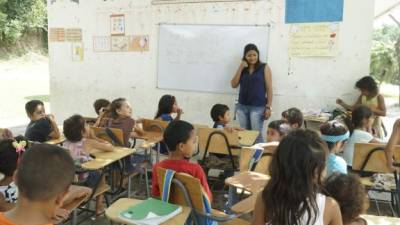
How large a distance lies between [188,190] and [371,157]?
1.72 metres

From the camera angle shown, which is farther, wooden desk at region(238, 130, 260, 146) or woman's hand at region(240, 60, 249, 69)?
woman's hand at region(240, 60, 249, 69)

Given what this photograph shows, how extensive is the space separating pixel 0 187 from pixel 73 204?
0.48 meters

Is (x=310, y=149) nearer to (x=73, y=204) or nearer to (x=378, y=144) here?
(x=73, y=204)

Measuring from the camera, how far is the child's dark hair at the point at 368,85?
15.0ft

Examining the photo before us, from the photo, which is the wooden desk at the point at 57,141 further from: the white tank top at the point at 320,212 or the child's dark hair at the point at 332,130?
the white tank top at the point at 320,212

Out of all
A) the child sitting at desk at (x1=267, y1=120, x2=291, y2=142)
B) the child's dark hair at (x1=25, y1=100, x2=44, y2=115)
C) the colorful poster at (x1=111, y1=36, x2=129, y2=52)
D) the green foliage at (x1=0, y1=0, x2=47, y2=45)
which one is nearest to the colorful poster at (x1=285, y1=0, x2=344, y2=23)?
the child sitting at desk at (x1=267, y1=120, x2=291, y2=142)

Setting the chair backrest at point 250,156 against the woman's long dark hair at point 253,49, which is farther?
the woman's long dark hair at point 253,49

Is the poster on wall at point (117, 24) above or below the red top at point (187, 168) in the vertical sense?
above

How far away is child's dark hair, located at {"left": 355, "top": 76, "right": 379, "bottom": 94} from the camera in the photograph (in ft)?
15.0

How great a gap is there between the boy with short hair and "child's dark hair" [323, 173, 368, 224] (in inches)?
45.1

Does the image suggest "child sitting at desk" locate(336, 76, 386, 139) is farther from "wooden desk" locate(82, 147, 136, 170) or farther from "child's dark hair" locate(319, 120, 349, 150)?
"wooden desk" locate(82, 147, 136, 170)

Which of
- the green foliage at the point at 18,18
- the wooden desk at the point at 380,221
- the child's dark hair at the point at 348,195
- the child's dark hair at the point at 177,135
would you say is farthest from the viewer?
the green foliage at the point at 18,18

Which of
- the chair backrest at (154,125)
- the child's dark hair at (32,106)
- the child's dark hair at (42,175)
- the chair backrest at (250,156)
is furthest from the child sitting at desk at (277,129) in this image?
the child's dark hair at (42,175)

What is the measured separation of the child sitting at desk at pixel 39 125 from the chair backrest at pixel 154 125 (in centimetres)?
95
